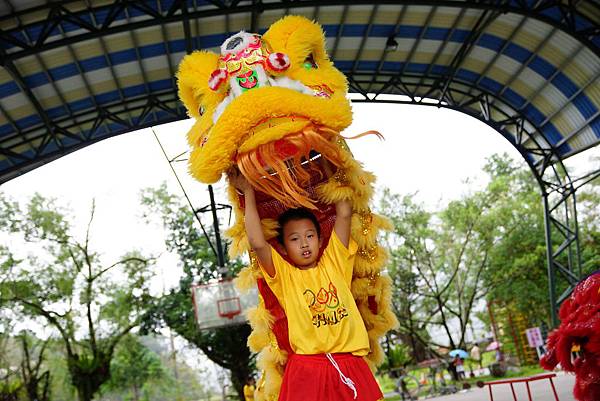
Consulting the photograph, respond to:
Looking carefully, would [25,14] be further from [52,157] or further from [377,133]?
[377,133]

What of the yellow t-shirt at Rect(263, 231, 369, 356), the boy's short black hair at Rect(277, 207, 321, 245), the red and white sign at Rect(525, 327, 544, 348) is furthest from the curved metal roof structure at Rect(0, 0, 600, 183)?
the red and white sign at Rect(525, 327, 544, 348)

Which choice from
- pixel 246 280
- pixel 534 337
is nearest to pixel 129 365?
pixel 534 337

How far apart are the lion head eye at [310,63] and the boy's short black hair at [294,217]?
2.24 ft

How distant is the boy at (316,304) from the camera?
8.39ft

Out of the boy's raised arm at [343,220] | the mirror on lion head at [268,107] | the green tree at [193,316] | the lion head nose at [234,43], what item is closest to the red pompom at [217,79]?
the mirror on lion head at [268,107]

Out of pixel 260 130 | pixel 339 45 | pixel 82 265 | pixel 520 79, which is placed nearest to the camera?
pixel 260 130

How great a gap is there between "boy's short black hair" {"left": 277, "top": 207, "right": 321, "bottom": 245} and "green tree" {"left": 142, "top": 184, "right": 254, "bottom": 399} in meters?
14.9

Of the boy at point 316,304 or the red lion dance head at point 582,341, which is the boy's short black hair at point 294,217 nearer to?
the boy at point 316,304

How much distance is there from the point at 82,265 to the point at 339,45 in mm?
12040

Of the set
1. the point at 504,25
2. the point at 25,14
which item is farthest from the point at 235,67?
the point at 504,25

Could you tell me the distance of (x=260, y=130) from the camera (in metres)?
2.63

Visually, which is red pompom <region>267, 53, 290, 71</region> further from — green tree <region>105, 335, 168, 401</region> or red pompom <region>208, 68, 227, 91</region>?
green tree <region>105, 335, 168, 401</region>

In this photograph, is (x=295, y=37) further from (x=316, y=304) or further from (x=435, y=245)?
(x=435, y=245)

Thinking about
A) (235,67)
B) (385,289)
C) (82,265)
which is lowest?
(385,289)
